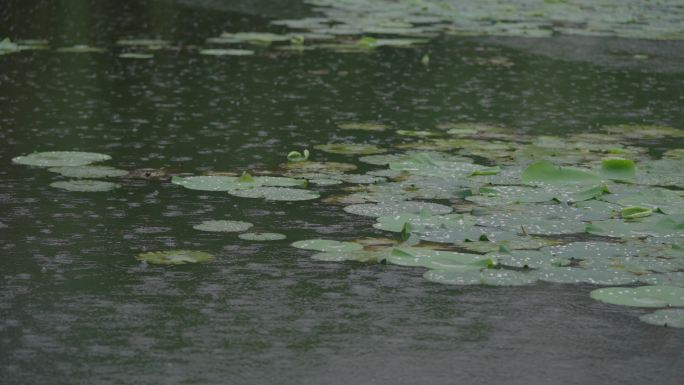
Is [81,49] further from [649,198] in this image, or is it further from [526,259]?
[526,259]

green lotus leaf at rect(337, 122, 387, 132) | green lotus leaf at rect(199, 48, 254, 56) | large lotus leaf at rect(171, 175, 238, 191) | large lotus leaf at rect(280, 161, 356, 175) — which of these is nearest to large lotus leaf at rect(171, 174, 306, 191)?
large lotus leaf at rect(171, 175, 238, 191)

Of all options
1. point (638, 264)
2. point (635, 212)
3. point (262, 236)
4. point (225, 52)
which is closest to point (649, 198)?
point (635, 212)

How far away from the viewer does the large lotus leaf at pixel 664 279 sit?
4630 millimetres

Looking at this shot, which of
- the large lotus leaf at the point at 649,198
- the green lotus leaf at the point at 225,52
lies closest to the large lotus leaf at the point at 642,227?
the large lotus leaf at the point at 649,198

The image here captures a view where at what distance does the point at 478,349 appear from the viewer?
402 centimetres

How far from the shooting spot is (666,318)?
4262 millimetres

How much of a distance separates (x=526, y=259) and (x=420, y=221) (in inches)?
28.1

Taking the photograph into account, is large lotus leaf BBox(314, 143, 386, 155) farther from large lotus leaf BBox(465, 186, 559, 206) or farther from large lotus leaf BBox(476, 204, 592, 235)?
large lotus leaf BBox(476, 204, 592, 235)

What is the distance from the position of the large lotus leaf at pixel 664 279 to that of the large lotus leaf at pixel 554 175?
64.3 inches

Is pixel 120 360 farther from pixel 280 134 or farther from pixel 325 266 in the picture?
pixel 280 134

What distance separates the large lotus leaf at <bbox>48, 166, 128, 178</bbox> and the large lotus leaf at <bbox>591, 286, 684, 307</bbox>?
10.1ft

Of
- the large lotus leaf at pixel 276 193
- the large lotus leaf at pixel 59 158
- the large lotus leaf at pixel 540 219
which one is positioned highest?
the large lotus leaf at pixel 59 158

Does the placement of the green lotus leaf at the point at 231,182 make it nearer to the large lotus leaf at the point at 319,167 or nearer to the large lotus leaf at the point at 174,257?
the large lotus leaf at the point at 319,167

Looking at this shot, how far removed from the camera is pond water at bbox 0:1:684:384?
388 cm
